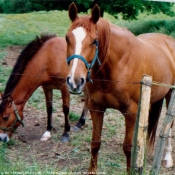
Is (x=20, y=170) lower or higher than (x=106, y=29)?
lower

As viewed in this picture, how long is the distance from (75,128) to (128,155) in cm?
205

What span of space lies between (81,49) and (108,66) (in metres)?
0.61

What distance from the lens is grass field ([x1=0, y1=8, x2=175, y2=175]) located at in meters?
4.05

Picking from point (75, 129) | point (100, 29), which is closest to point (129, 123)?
point (100, 29)

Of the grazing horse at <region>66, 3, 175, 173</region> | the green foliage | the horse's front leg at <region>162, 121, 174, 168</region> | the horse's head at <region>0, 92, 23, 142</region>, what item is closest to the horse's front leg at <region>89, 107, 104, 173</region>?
the grazing horse at <region>66, 3, 175, 173</region>

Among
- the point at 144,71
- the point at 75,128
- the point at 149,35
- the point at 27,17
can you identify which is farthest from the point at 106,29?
the point at 27,17

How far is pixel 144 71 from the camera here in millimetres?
3781

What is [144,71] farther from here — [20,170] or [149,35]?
[20,170]

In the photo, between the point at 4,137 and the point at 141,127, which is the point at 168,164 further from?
the point at 4,137

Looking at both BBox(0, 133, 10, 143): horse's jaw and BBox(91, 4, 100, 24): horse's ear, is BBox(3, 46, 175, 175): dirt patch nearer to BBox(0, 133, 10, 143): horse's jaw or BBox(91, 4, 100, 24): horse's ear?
BBox(0, 133, 10, 143): horse's jaw

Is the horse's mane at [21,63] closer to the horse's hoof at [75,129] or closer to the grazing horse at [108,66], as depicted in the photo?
the grazing horse at [108,66]

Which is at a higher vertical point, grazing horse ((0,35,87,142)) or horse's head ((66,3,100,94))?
horse's head ((66,3,100,94))

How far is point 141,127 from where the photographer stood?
9.86 feet

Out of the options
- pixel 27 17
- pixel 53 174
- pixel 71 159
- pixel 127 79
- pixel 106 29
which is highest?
pixel 106 29
